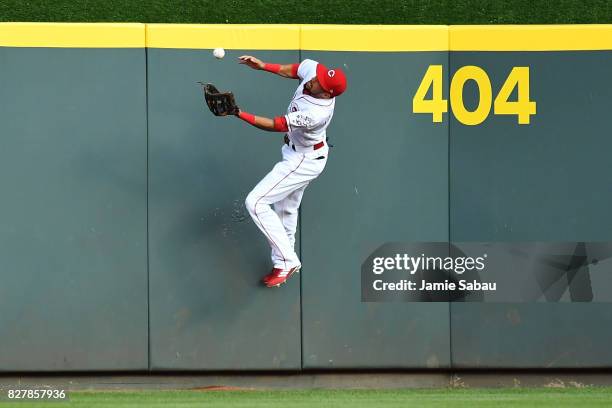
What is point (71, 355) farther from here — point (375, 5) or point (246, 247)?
point (375, 5)

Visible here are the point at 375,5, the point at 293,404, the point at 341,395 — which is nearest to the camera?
the point at 293,404

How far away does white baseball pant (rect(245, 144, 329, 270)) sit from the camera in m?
8.09

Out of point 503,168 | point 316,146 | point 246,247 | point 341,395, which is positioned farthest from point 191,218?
point 503,168

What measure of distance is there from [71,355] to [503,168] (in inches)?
137

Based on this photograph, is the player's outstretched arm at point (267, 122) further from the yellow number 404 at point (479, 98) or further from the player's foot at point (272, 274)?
the yellow number 404 at point (479, 98)

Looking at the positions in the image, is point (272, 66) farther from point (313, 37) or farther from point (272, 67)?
point (313, 37)

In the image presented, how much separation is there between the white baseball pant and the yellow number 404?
2.99ft

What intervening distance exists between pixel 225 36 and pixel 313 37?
65cm

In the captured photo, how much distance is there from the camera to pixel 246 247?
28.1 ft

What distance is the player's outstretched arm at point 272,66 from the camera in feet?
26.1

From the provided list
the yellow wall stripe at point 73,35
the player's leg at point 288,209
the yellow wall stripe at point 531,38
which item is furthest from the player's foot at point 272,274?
the yellow wall stripe at point 531,38

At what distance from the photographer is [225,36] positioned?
8469mm

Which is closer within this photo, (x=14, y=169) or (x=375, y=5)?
(x=14, y=169)

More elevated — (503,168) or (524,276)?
(503,168)
